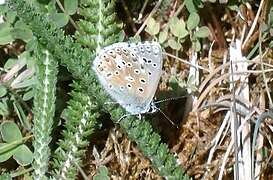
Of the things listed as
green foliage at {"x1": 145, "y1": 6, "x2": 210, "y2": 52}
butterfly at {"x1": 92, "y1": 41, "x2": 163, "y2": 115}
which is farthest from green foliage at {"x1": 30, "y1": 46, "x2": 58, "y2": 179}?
green foliage at {"x1": 145, "y1": 6, "x2": 210, "y2": 52}

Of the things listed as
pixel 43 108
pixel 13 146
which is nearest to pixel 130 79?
pixel 43 108

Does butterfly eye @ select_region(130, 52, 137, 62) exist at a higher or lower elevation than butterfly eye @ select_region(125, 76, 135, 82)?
higher

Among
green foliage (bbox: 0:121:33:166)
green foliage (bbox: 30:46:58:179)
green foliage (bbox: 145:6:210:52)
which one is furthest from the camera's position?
green foliage (bbox: 145:6:210:52)

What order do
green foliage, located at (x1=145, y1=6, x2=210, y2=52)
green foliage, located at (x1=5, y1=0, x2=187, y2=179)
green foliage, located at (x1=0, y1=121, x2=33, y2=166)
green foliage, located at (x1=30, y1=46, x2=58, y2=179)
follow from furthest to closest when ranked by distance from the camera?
green foliage, located at (x1=145, y1=6, x2=210, y2=52), green foliage, located at (x1=0, y1=121, x2=33, y2=166), green foliage, located at (x1=30, y1=46, x2=58, y2=179), green foliage, located at (x1=5, y1=0, x2=187, y2=179)

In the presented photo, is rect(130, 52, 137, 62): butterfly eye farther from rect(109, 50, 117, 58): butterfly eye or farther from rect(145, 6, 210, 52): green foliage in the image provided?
rect(145, 6, 210, 52): green foliage

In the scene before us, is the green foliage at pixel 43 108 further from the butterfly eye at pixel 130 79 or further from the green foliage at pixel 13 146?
the butterfly eye at pixel 130 79

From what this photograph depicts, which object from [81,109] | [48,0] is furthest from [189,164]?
[48,0]

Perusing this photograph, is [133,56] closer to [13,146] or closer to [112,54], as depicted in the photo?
[112,54]

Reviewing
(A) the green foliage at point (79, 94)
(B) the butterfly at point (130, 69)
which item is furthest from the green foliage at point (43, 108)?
(B) the butterfly at point (130, 69)

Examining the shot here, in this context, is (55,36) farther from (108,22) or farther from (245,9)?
(245,9)
